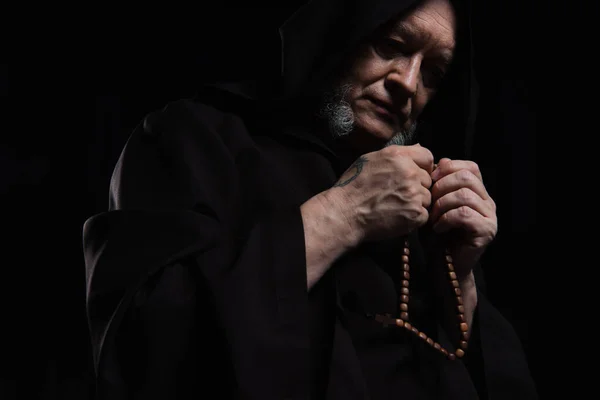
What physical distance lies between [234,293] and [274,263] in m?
0.09

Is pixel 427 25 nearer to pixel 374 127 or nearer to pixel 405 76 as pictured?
pixel 405 76

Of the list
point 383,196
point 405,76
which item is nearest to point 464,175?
point 383,196

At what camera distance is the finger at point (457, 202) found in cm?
144

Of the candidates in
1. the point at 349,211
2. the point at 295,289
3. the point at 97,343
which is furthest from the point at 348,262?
the point at 97,343

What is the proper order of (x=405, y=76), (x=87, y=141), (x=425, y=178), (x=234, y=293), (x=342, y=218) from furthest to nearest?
(x=87, y=141)
(x=405, y=76)
(x=425, y=178)
(x=342, y=218)
(x=234, y=293)

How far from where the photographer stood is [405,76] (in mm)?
1673

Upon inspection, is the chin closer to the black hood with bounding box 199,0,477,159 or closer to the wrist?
the black hood with bounding box 199,0,477,159

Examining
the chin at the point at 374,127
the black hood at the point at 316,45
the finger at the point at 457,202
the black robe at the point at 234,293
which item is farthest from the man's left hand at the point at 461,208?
the black hood at the point at 316,45

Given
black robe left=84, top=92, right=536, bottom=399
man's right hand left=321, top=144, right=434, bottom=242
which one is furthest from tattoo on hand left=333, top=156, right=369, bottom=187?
black robe left=84, top=92, right=536, bottom=399

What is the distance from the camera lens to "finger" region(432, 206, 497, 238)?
56.9 inches

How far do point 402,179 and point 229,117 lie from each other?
436 millimetres

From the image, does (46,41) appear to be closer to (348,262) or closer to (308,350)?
(348,262)

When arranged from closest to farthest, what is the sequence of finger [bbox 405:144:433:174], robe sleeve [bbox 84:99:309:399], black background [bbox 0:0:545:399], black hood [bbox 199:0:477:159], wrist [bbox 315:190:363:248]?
robe sleeve [bbox 84:99:309:399] < wrist [bbox 315:190:363:248] < finger [bbox 405:144:433:174] < black hood [bbox 199:0:477:159] < black background [bbox 0:0:545:399]

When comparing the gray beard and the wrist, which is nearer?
the wrist
